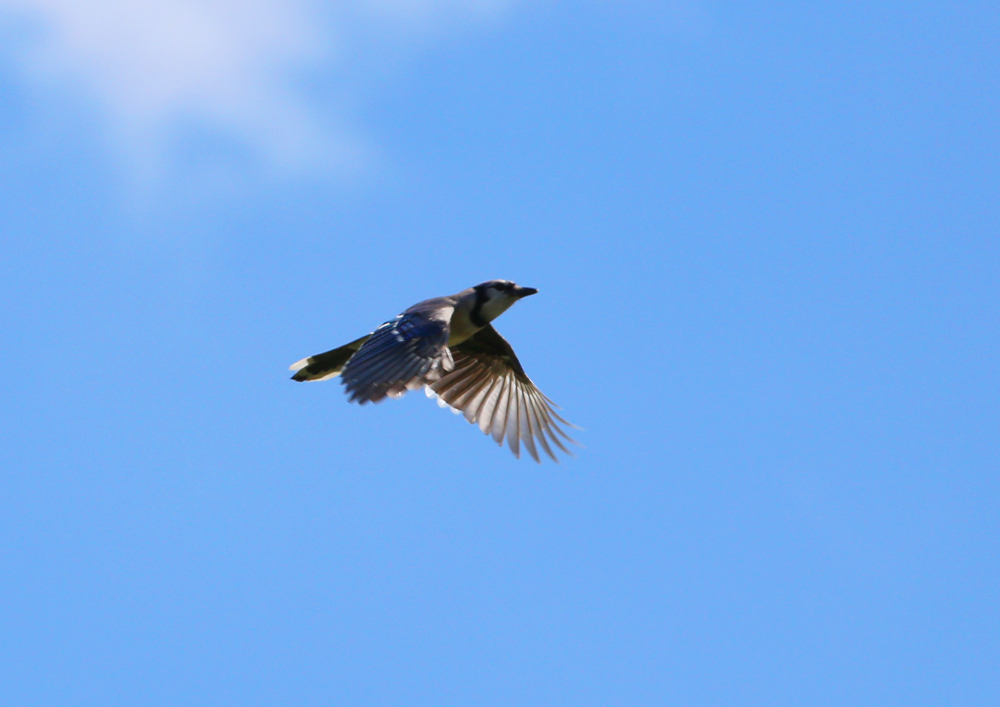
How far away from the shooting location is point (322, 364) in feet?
43.1

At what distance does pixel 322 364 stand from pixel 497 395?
243 centimetres

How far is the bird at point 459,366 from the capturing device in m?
10.4

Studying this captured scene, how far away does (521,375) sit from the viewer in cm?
1462

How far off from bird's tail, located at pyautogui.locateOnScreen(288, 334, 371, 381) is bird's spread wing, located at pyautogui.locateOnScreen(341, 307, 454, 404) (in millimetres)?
1565

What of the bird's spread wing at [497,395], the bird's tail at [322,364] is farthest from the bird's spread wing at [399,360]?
the bird's spread wing at [497,395]

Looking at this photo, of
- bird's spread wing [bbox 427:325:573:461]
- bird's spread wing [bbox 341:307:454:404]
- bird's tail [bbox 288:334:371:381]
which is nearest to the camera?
bird's spread wing [bbox 341:307:454:404]

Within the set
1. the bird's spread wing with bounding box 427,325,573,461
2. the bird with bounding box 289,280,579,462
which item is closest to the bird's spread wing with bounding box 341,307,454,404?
the bird with bounding box 289,280,579,462

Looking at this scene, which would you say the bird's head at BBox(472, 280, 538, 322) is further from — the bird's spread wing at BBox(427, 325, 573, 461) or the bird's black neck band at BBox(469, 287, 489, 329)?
the bird's spread wing at BBox(427, 325, 573, 461)

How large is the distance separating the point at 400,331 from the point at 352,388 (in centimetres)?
119

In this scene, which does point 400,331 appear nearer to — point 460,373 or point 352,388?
point 352,388

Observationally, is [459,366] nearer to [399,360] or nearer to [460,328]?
[460,328]

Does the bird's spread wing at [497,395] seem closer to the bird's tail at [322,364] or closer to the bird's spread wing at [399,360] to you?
the bird's tail at [322,364]

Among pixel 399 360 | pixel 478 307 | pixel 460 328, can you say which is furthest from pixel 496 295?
pixel 399 360

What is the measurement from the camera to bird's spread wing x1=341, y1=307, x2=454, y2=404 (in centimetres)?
1016
